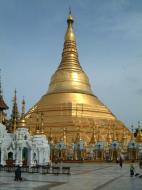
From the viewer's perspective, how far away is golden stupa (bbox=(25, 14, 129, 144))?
190 feet

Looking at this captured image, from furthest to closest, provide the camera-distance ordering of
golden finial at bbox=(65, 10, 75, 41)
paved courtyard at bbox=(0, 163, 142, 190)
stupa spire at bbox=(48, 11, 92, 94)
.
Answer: golden finial at bbox=(65, 10, 75, 41) → stupa spire at bbox=(48, 11, 92, 94) → paved courtyard at bbox=(0, 163, 142, 190)

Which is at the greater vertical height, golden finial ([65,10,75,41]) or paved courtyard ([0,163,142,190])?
golden finial ([65,10,75,41])

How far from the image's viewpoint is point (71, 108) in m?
61.2

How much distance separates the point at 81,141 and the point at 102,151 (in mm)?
3161

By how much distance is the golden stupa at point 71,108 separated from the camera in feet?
190

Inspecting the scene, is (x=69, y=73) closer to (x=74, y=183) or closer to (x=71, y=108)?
(x=71, y=108)

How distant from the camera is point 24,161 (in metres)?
36.9

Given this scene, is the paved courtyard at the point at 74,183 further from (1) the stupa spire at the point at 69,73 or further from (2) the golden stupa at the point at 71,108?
(1) the stupa spire at the point at 69,73

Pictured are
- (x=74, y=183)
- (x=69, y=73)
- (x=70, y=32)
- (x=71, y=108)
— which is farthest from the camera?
(x=70, y=32)

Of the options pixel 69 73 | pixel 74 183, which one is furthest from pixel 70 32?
pixel 74 183

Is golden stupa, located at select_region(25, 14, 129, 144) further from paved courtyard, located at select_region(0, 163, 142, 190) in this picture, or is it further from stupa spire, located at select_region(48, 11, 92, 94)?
paved courtyard, located at select_region(0, 163, 142, 190)

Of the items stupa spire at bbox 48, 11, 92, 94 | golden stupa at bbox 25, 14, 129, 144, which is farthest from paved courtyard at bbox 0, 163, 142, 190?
stupa spire at bbox 48, 11, 92, 94

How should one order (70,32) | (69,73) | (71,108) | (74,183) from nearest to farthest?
(74,183) → (71,108) → (69,73) → (70,32)

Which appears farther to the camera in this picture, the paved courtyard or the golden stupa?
the golden stupa
